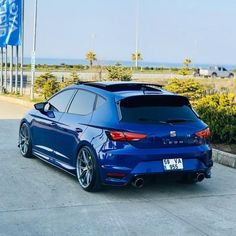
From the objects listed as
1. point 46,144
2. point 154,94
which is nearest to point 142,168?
point 154,94

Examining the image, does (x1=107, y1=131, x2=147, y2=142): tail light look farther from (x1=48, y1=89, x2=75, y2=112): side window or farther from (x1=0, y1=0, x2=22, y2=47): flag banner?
(x1=0, y1=0, x2=22, y2=47): flag banner

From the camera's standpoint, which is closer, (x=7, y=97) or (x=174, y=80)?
(x=174, y=80)

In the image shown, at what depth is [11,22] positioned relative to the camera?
80.1 feet

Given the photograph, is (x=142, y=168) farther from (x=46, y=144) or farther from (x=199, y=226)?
(x=46, y=144)

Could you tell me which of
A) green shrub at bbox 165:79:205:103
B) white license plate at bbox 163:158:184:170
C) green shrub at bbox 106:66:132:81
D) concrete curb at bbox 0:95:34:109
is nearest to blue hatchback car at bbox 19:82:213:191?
white license plate at bbox 163:158:184:170

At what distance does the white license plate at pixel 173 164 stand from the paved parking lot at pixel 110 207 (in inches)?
17.8

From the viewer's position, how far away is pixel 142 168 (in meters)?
6.91

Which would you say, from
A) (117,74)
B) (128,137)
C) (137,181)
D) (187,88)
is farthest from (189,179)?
(117,74)

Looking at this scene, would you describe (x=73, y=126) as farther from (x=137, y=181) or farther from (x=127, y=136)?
(x=137, y=181)

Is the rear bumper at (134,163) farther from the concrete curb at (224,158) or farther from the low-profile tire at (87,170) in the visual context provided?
the concrete curb at (224,158)

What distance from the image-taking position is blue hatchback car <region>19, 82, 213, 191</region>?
6945mm

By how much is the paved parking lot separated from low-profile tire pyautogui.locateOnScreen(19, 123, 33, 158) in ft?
2.51

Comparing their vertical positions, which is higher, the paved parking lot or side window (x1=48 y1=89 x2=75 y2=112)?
side window (x1=48 y1=89 x2=75 y2=112)

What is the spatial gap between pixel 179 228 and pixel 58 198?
1.89 m
